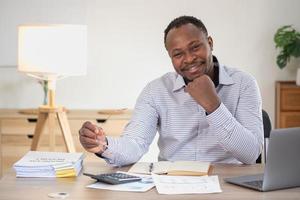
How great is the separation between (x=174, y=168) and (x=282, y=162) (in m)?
0.41

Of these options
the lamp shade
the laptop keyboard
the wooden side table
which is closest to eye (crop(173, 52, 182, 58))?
the laptop keyboard

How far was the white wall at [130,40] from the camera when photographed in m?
4.38

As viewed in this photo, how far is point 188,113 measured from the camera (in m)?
2.19

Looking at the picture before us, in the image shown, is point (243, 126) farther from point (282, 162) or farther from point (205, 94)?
point (282, 162)

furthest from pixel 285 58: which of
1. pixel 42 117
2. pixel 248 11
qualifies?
pixel 42 117

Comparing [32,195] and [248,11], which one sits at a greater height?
[248,11]

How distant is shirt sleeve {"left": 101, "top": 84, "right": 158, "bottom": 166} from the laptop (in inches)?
21.1

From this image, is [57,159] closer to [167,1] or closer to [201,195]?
[201,195]

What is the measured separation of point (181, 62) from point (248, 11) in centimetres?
241

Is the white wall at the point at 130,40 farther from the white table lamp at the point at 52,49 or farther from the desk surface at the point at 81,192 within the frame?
the desk surface at the point at 81,192

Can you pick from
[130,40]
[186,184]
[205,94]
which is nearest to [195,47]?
[205,94]

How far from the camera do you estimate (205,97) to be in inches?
74.2

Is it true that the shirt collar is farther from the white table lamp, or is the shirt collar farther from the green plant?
the green plant

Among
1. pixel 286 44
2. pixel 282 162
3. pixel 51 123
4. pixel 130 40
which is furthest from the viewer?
pixel 130 40
